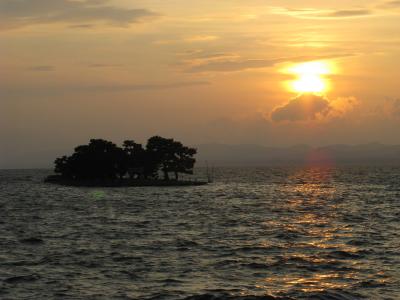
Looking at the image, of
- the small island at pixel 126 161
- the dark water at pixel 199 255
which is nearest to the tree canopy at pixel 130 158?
the small island at pixel 126 161

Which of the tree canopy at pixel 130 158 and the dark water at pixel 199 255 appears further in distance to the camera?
the tree canopy at pixel 130 158

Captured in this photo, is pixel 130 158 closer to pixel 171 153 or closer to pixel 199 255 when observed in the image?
pixel 171 153

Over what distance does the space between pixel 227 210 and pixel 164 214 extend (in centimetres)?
1128

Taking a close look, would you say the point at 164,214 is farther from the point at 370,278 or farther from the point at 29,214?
the point at 370,278

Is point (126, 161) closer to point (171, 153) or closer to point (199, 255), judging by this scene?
point (171, 153)

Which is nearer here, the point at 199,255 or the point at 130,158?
the point at 199,255

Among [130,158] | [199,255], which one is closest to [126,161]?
[130,158]

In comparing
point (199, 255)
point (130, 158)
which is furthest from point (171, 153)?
point (199, 255)

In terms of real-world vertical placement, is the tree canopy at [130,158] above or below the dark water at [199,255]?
above

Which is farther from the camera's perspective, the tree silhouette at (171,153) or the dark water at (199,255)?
the tree silhouette at (171,153)

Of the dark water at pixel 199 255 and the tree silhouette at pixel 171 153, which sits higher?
the tree silhouette at pixel 171 153

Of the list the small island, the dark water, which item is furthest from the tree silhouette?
the dark water

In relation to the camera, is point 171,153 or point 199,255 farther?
point 171,153

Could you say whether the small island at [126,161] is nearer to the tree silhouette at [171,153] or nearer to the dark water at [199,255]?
the tree silhouette at [171,153]
